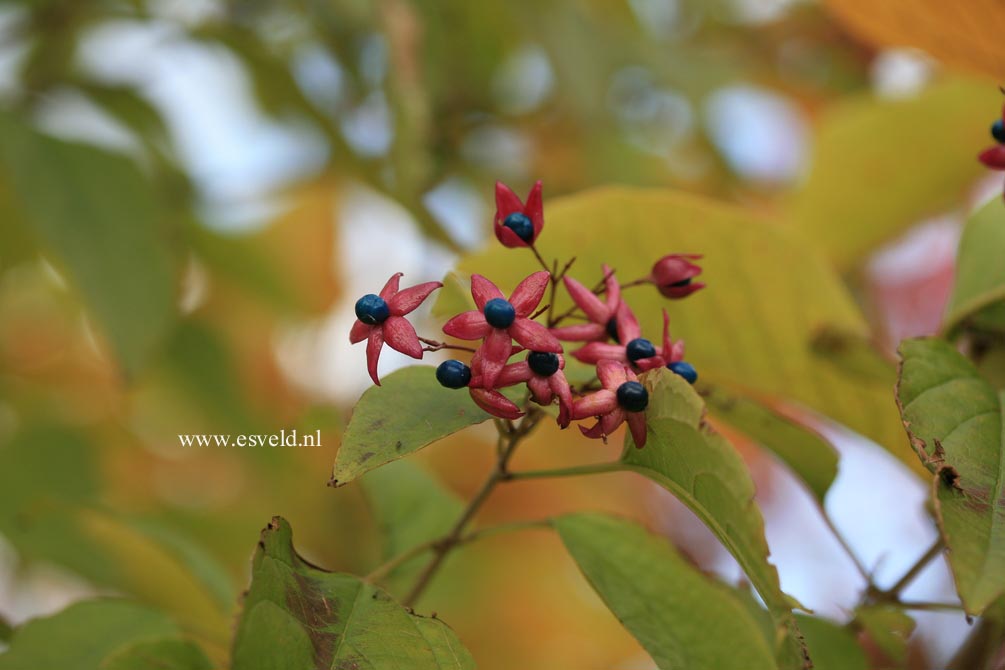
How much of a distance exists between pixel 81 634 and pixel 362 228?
1.14 m

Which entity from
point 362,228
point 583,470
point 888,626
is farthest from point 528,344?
point 362,228

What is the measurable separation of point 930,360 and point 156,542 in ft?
2.16

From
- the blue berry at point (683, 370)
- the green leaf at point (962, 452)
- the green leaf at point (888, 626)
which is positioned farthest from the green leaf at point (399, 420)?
the green leaf at point (888, 626)

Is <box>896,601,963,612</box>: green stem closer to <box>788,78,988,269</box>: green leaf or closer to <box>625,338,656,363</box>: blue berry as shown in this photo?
<box>625,338,656,363</box>: blue berry

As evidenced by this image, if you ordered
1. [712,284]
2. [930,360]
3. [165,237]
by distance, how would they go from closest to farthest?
[930,360] → [712,284] → [165,237]

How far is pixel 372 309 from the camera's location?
0.54 m

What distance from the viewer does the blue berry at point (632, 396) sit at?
0.50 m

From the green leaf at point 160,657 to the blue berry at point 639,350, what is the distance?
358 millimetres

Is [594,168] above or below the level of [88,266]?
above

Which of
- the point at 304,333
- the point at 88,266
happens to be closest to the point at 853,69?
the point at 304,333

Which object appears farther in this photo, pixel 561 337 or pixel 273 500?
pixel 273 500

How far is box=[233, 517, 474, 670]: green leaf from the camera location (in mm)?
493

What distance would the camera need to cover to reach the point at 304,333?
1775 mm

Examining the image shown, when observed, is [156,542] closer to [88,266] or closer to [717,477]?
[88,266]
